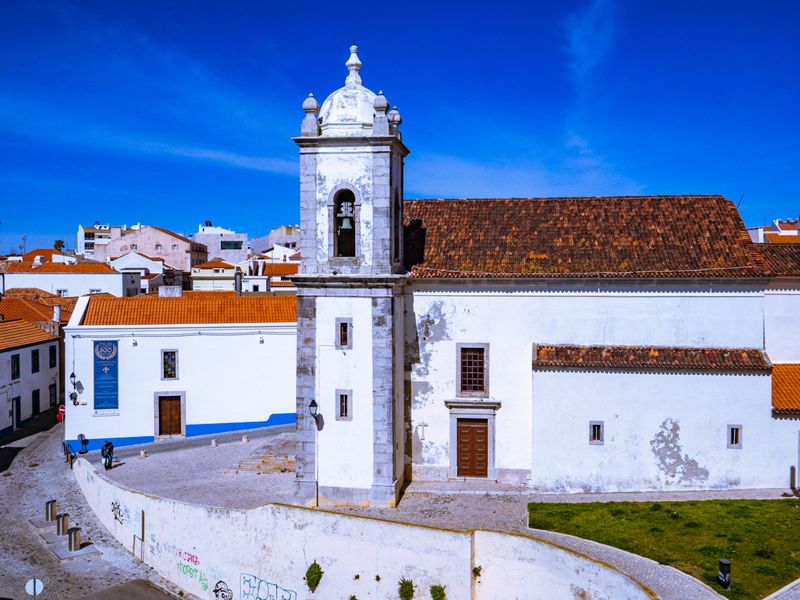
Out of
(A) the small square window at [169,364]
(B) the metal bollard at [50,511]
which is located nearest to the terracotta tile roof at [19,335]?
(A) the small square window at [169,364]

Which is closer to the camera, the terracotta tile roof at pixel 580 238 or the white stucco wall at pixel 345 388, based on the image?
the white stucco wall at pixel 345 388

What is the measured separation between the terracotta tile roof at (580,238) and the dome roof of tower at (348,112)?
450 centimetres

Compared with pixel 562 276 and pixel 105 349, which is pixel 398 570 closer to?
pixel 562 276

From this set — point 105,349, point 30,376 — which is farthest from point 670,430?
point 30,376

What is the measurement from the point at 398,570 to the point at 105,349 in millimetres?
16744

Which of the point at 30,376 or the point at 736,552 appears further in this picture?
the point at 30,376

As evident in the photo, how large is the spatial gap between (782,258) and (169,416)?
920 inches

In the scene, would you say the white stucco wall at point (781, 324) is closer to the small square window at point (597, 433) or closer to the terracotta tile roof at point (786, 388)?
the terracotta tile roof at point (786, 388)

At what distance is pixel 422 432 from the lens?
846 inches

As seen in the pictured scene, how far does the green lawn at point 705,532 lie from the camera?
15.0 meters

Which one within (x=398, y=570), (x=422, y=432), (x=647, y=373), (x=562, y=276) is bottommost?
(x=398, y=570)

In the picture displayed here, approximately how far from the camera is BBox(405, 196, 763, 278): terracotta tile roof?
20.9 meters

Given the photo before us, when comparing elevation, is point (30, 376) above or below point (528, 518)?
above

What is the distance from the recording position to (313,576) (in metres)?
18.0
